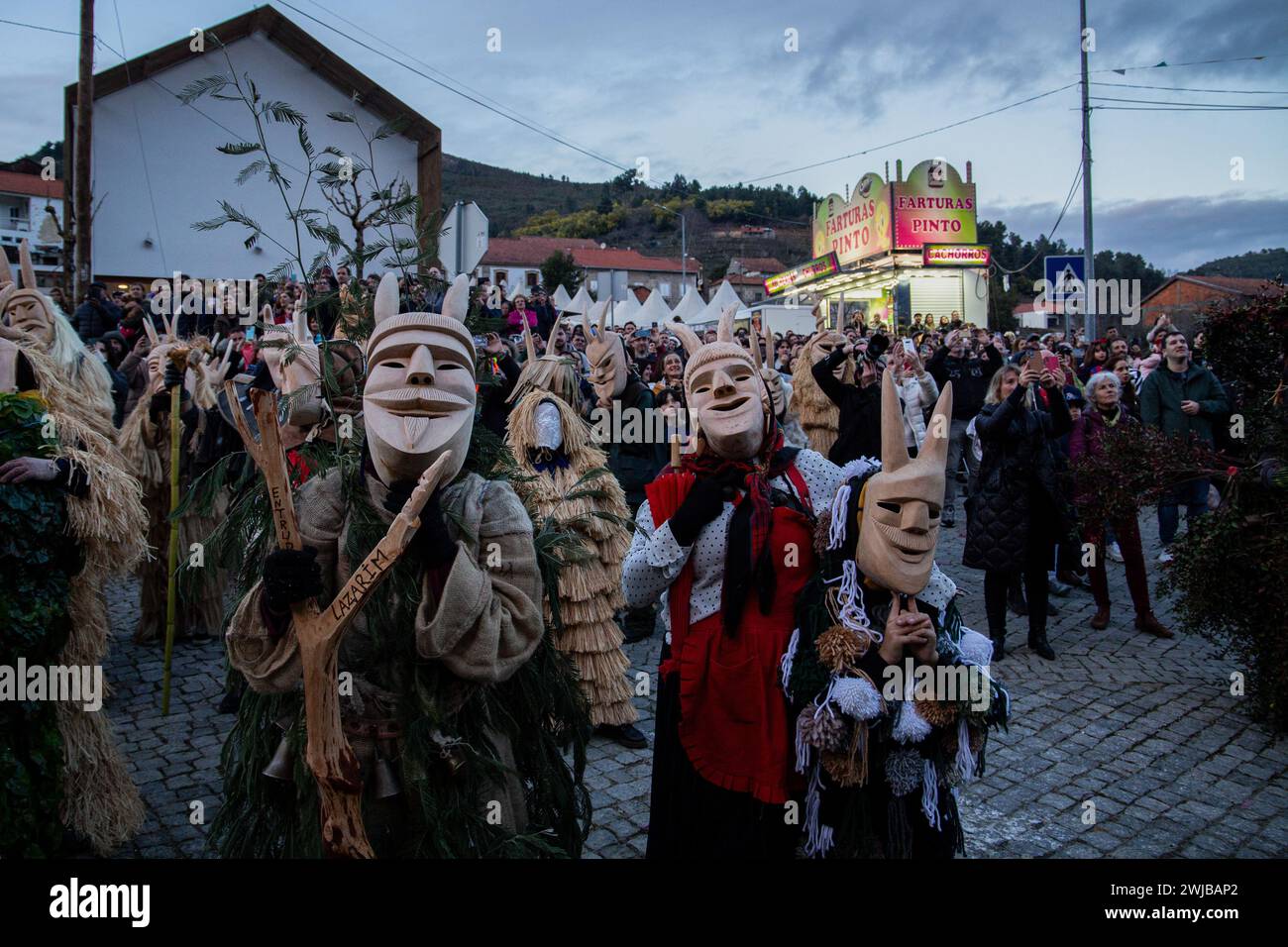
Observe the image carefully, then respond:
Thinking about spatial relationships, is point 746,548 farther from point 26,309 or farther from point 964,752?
point 26,309

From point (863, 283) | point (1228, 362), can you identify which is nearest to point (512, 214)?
point (863, 283)

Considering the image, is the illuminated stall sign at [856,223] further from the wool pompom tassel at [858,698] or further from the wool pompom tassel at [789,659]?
the wool pompom tassel at [858,698]

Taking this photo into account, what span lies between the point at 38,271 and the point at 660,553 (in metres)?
29.2

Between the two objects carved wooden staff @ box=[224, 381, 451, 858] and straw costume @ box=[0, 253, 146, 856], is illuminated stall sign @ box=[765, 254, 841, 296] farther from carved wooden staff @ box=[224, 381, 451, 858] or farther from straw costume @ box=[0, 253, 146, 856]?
carved wooden staff @ box=[224, 381, 451, 858]

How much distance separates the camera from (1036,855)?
3.69m

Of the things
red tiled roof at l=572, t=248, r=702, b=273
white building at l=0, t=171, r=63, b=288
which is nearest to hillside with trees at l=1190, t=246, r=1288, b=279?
white building at l=0, t=171, r=63, b=288

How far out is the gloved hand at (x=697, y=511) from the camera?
300 cm

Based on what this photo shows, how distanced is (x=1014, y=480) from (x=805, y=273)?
105 feet

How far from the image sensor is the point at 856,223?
33906mm

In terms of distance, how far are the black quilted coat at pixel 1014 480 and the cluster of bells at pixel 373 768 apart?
503 centimetres

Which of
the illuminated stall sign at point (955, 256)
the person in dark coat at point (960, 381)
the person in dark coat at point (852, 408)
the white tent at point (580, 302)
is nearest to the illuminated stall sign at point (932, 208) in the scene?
the illuminated stall sign at point (955, 256)

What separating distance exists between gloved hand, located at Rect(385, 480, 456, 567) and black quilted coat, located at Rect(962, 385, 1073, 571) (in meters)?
4.99

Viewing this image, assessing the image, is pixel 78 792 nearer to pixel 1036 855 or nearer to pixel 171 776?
pixel 171 776

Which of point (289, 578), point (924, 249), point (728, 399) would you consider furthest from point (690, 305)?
point (289, 578)
